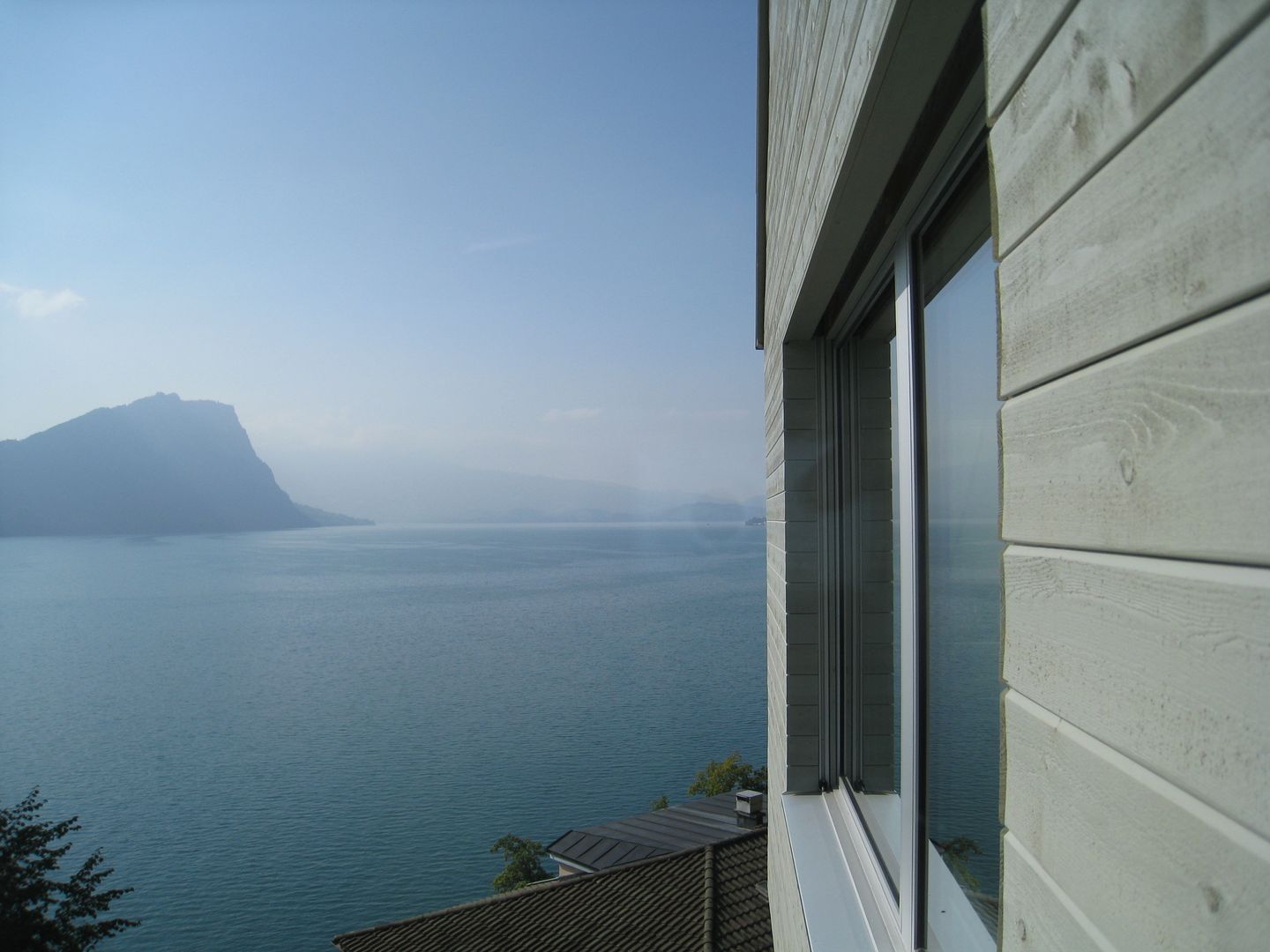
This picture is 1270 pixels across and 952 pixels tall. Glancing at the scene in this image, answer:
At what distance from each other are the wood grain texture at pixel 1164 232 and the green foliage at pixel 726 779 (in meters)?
27.0

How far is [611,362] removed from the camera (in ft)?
233

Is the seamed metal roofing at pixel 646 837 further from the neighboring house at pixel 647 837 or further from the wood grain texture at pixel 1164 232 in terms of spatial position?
the wood grain texture at pixel 1164 232

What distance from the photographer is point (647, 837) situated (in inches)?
581

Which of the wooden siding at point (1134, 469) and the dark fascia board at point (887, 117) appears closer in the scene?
the wooden siding at point (1134, 469)

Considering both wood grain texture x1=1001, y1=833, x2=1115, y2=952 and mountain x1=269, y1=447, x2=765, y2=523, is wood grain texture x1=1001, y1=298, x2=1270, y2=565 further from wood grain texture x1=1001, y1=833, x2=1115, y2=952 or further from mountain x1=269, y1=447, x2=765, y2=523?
mountain x1=269, y1=447, x2=765, y2=523

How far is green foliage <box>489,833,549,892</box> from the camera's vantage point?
23016 millimetres

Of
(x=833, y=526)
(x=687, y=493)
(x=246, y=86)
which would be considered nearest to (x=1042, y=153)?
(x=833, y=526)

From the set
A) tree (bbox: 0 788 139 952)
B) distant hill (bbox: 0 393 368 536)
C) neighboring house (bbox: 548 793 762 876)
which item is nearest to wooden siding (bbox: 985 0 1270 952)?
neighboring house (bbox: 548 793 762 876)

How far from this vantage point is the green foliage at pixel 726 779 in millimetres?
26250

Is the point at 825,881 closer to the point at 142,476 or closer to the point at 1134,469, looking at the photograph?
the point at 1134,469

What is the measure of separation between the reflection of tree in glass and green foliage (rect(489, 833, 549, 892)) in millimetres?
23494

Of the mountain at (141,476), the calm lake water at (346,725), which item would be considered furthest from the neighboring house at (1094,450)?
the mountain at (141,476)

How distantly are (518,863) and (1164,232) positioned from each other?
26235 millimetres

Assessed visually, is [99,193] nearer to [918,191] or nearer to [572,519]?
→ [918,191]
